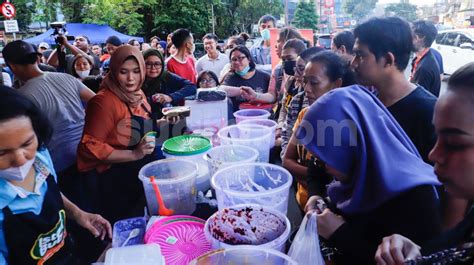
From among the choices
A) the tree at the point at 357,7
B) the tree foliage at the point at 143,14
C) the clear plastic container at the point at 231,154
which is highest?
the tree at the point at 357,7

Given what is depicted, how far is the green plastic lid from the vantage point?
5.83 feet

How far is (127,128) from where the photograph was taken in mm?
1960

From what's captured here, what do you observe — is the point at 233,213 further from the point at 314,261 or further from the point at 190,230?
the point at 314,261

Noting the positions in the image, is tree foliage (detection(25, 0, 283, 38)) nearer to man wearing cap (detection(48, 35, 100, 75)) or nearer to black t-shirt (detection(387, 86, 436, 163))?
man wearing cap (detection(48, 35, 100, 75))

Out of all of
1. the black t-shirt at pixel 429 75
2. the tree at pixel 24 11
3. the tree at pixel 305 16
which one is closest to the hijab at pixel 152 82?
the black t-shirt at pixel 429 75

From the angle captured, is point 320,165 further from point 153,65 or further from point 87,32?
point 87,32

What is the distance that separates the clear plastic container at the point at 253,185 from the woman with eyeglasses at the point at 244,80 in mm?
Result: 1546

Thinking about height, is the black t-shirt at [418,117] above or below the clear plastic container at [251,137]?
above

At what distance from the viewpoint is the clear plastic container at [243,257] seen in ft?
3.30

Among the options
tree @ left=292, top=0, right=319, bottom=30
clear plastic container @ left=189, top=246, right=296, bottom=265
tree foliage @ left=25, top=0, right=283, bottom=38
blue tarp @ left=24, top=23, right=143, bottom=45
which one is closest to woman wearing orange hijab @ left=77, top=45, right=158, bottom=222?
clear plastic container @ left=189, top=246, right=296, bottom=265

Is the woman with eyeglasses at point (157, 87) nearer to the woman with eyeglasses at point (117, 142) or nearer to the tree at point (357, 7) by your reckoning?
the woman with eyeglasses at point (117, 142)

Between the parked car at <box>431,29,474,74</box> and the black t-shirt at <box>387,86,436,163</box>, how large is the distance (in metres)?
11.3

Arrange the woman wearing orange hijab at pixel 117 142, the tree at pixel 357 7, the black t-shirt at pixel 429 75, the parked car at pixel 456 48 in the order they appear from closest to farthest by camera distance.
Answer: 1. the woman wearing orange hijab at pixel 117 142
2. the black t-shirt at pixel 429 75
3. the parked car at pixel 456 48
4. the tree at pixel 357 7

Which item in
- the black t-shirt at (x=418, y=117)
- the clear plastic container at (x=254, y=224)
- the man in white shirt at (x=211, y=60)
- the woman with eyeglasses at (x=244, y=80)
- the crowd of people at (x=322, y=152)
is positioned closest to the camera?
the crowd of people at (x=322, y=152)
